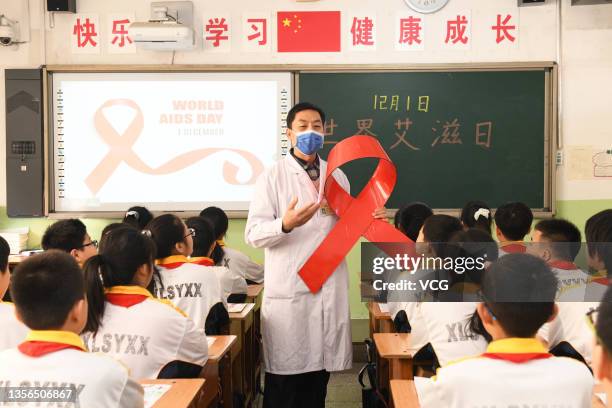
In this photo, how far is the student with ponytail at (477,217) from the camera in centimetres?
362

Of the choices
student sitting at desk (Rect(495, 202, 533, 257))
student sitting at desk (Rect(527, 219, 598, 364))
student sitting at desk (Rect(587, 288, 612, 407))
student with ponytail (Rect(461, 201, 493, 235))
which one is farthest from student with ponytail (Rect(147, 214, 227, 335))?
student sitting at desk (Rect(587, 288, 612, 407))

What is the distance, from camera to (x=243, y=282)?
3646 mm

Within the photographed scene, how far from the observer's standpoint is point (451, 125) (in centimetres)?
479

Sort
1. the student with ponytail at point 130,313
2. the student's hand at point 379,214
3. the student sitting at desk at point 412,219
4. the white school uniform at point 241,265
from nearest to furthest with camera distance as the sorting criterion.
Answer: the student with ponytail at point 130,313
the student's hand at point 379,214
the student sitting at desk at point 412,219
the white school uniform at point 241,265

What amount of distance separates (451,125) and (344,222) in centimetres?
232

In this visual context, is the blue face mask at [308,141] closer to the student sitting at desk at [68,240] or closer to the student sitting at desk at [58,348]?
the student sitting at desk at [68,240]

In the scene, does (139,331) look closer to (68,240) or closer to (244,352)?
(68,240)

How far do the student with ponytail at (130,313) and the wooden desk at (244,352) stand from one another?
3.24ft

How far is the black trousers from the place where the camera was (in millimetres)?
2777

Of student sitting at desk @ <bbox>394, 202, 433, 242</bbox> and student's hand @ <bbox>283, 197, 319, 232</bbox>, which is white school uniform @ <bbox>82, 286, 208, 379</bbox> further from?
student sitting at desk @ <bbox>394, 202, 433, 242</bbox>

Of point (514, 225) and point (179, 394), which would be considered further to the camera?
point (514, 225)

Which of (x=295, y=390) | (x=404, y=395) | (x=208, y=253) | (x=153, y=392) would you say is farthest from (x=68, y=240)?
(x=404, y=395)

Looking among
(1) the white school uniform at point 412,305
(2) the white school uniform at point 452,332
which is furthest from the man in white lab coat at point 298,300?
(2) the white school uniform at point 452,332

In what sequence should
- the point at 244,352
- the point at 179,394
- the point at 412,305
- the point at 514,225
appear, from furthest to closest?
the point at 244,352
the point at 514,225
the point at 412,305
the point at 179,394
